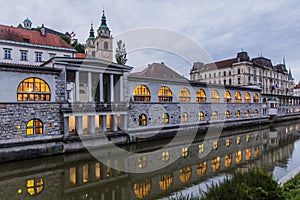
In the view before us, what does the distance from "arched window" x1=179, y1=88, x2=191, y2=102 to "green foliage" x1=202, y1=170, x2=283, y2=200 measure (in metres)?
25.2

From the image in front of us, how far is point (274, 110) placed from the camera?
50812 millimetres

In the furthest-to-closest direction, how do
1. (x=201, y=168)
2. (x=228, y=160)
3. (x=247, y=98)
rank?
(x=247, y=98), (x=228, y=160), (x=201, y=168)

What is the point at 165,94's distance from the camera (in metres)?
30.8

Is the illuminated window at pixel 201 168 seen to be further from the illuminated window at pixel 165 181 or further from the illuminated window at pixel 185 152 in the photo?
the illuminated window at pixel 185 152

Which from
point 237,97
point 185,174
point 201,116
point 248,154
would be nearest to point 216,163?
point 185,174

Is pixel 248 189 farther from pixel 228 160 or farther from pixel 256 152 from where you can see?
pixel 256 152

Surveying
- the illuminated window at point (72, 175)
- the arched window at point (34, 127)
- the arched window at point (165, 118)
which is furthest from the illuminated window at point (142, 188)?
the arched window at point (165, 118)

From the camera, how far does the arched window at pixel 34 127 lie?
19453 mm

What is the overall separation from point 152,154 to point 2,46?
25604mm

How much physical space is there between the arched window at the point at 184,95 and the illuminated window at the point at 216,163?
15.3 meters

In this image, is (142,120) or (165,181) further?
(142,120)

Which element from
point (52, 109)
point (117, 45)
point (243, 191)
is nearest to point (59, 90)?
point (52, 109)

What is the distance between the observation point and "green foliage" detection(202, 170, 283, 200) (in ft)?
21.5

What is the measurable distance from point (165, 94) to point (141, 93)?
412 cm
